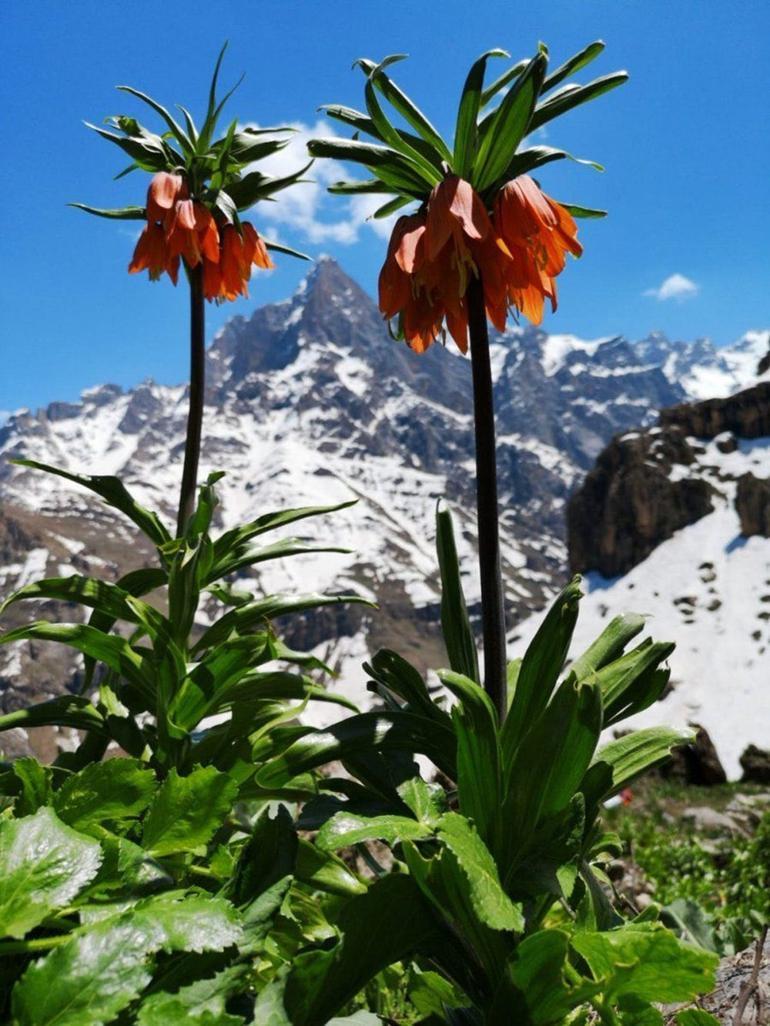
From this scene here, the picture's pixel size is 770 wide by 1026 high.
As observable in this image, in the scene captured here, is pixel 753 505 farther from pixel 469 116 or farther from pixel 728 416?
pixel 469 116

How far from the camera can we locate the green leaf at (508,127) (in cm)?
195

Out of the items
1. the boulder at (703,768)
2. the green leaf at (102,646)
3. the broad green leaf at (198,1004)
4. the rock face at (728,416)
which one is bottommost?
the boulder at (703,768)

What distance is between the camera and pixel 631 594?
93812 millimetres

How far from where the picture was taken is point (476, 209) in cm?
211

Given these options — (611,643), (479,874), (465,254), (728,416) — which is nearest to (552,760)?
(479,874)

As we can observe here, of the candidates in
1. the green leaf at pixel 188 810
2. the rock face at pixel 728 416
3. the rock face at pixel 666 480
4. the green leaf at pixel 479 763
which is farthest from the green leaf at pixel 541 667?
the rock face at pixel 728 416

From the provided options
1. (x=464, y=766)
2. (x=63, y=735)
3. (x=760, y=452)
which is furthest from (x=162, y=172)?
(x=63, y=735)

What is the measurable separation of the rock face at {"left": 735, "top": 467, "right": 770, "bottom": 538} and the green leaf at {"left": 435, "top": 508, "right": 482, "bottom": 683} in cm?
9868

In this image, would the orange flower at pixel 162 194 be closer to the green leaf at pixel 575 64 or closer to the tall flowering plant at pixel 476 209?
the tall flowering plant at pixel 476 209

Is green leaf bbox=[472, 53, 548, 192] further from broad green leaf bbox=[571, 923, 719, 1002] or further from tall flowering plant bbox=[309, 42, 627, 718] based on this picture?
broad green leaf bbox=[571, 923, 719, 1002]

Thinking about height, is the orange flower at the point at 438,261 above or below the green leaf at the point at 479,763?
above

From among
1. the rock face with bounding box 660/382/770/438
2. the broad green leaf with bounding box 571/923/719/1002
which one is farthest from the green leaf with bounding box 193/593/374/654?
the rock face with bounding box 660/382/770/438

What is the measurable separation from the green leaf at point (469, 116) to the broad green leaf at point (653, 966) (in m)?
1.75

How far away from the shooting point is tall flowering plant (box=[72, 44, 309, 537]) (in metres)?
3.20
